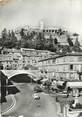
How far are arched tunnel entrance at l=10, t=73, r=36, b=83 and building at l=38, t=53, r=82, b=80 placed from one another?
145mm

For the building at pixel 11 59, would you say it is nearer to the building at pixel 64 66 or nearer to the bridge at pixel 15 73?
the bridge at pixel 15 73

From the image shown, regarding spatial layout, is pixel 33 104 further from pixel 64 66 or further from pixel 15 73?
pixel 64 66

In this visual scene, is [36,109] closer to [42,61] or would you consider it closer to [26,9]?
[42,61]

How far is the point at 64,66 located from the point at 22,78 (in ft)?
1.30

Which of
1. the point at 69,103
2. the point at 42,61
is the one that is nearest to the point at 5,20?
the point at 42,61

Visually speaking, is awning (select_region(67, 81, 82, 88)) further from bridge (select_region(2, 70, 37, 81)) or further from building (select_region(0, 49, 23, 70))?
building (select_region(0, 49, 23, 70))


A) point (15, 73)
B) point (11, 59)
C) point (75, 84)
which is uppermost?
point (11, 59)

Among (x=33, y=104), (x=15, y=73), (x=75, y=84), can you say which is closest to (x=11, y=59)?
(x=15, y=73)

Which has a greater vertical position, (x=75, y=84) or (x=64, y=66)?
(x=64, y=66)

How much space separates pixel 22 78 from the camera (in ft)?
5.62

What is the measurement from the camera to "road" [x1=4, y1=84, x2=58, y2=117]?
169cm

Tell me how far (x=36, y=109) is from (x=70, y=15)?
3.06 ft

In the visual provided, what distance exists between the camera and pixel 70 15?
5.94 ft

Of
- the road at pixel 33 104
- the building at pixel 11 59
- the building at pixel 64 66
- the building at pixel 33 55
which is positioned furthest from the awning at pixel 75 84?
the building at pixel 11 59
